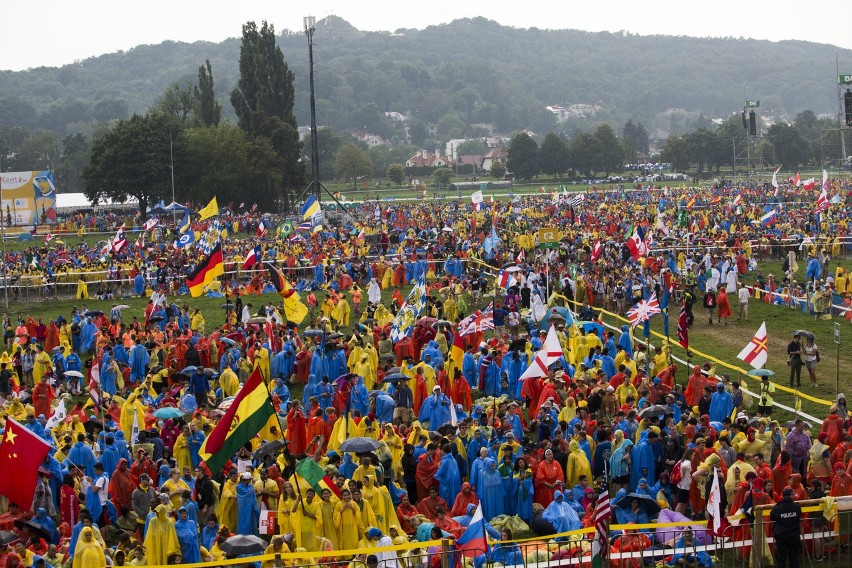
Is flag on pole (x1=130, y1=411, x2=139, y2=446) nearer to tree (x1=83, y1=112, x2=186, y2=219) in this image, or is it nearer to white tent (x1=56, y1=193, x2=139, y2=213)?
tree (x1=83, y1=112, x2=186, y2=219)

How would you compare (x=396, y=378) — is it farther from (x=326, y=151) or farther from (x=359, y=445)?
(x=326, y=151)

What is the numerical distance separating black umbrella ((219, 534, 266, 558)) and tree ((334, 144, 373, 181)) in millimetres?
108227

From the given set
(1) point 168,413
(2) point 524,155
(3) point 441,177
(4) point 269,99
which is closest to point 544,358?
(1) point 168,413

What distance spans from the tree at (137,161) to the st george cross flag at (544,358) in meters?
49.5

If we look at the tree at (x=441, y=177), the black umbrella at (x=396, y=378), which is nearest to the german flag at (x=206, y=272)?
the black umbrella at (x=396, y=378)

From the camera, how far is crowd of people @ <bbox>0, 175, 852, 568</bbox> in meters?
12.7

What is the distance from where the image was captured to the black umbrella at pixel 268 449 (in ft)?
48.1

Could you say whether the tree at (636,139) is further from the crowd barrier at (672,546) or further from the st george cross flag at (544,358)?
the crowd barrier at (672,546)

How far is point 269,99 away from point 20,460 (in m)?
58.4

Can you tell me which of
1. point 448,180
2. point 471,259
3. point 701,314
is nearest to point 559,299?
point 701,314

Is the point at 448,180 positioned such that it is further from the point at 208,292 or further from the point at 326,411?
the point at 326,411

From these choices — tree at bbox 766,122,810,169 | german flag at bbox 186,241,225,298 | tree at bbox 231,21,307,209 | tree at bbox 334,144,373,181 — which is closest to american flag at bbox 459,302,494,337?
german flag at bbox 186,241,225,298

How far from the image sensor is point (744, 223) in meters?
47.5

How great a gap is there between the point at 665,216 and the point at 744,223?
183 inches
